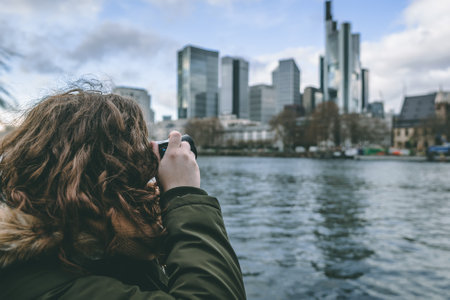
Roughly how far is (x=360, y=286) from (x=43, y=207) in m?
4.53

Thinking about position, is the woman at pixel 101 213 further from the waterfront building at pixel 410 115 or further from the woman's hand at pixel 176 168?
the waterfront building at pixel 410 115

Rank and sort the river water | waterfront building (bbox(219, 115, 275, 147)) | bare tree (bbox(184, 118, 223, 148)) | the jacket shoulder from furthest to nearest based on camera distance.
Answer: waterfront building (bbox(219, 115, 275, 147)) < bare tree (bbox(184, 118, 223, 148)) < the river water < the jacket shoulder

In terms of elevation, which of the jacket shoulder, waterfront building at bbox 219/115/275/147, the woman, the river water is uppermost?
waterfront building at bbox 219/115/275/147

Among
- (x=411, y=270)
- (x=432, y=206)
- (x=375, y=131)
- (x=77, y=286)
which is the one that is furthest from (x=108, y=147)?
(x=375, y=131)

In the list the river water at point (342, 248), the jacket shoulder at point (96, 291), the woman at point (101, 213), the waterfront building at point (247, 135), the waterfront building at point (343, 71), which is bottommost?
the river water at point (342, 248)

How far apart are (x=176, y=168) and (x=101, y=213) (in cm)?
25

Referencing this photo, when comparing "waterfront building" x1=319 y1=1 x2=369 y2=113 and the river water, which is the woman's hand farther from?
"waterfront building" x1=319 y1=1 x2=369 y2=113

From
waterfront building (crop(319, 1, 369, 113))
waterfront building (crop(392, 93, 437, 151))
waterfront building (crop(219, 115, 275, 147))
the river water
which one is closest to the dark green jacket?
the river water

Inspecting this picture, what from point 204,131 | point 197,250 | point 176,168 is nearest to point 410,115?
point 204,131

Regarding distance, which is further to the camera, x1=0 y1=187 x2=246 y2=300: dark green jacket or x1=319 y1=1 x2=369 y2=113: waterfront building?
x1=319 y1=1 x2=369 y2=113: waterfront building

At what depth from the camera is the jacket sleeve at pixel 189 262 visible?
2.89 feet

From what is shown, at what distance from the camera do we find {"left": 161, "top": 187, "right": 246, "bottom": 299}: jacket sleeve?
0.91 metres

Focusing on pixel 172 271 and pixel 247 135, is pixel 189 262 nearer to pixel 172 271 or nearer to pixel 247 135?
pixel 172 271

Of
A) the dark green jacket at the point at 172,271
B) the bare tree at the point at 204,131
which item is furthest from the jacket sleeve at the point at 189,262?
the bare tree at the point at 204,131
